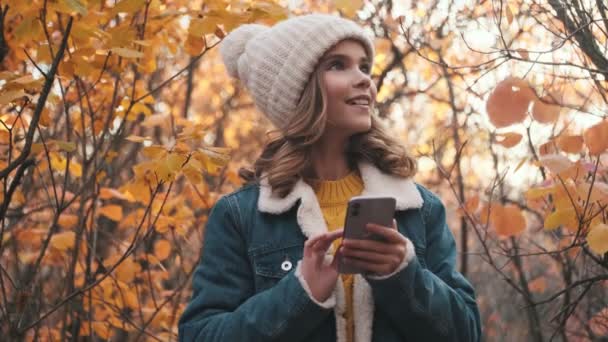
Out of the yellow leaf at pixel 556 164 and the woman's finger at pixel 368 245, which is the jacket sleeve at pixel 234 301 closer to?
the woman's finger at pixel 368 245

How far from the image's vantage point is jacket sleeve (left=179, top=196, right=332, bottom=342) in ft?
5.78

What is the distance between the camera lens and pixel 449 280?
1.96 meters

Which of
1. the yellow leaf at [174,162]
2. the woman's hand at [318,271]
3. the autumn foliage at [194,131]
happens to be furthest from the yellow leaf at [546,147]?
the yellow leaf at [174,162]

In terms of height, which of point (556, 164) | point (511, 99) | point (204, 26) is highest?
point (204, 26)

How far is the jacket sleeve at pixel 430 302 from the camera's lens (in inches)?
68.6

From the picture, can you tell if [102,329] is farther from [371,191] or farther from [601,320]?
[601,320]

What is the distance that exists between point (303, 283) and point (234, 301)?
10.0 inches

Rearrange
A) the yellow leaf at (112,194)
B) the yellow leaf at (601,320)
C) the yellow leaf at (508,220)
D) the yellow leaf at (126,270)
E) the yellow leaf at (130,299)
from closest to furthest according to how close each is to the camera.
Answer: the yellow leaf at (601,320) < the yellow leaf at (508,220) < the yellow leaf at (112,194) < the yellow leaf at (126,270) < the yellow leaf at (130,299)


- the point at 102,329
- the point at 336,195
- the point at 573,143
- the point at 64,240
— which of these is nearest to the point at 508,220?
the point at 573,143

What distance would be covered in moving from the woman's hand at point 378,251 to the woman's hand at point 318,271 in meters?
0.07

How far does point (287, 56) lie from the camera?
7.07ft

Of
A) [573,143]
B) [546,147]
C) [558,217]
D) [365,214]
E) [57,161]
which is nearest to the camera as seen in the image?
[365,214]

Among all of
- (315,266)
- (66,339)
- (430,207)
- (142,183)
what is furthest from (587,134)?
(66,339)

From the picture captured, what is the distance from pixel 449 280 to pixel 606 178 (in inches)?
42.2
